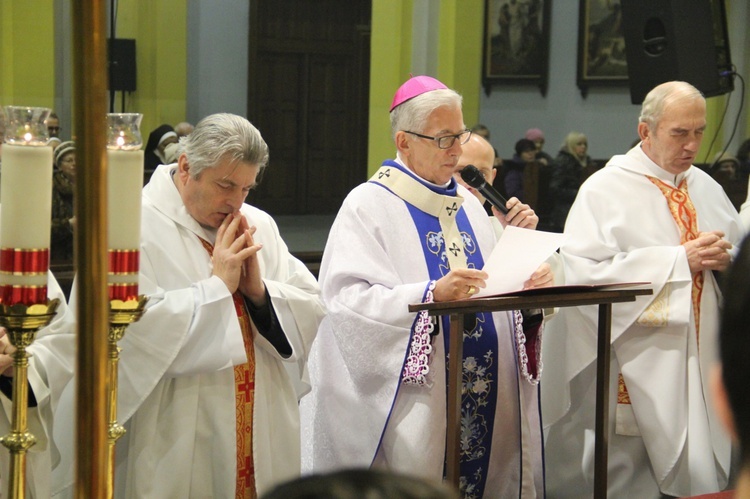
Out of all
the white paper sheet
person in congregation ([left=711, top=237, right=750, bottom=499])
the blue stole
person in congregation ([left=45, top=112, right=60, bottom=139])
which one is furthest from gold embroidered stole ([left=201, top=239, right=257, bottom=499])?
person in congregation ([left=45, top=112, right=60, bottom=139])

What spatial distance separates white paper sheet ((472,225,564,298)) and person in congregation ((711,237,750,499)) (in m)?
2.48

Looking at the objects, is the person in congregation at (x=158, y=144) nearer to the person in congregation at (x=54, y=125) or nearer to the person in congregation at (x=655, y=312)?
the person in congregation at (x=54, y=125)

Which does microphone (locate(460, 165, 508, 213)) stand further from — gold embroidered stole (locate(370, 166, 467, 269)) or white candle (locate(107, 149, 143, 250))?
white candle (locate(107, 149, 143, 250))

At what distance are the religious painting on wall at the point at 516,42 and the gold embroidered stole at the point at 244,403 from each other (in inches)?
358

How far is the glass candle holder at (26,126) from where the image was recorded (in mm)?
2068

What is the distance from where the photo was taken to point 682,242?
16.5 feet

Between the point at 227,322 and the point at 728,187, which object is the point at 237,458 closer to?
the point at 227,322

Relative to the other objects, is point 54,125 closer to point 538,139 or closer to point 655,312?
point 655,312

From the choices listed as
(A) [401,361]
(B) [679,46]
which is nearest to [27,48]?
(B) [679,46]

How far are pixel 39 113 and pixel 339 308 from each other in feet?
6.62

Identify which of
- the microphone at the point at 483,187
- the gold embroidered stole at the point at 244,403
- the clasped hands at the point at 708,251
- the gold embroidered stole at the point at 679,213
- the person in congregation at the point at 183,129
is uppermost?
the person in congregation at the point at 183,129

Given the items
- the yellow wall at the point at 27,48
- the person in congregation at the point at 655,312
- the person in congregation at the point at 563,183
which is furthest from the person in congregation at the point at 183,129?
the person in congregation at the point at 655,312

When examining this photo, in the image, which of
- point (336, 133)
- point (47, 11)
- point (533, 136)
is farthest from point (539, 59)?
point (47, 11)

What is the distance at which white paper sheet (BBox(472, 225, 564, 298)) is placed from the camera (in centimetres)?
356
